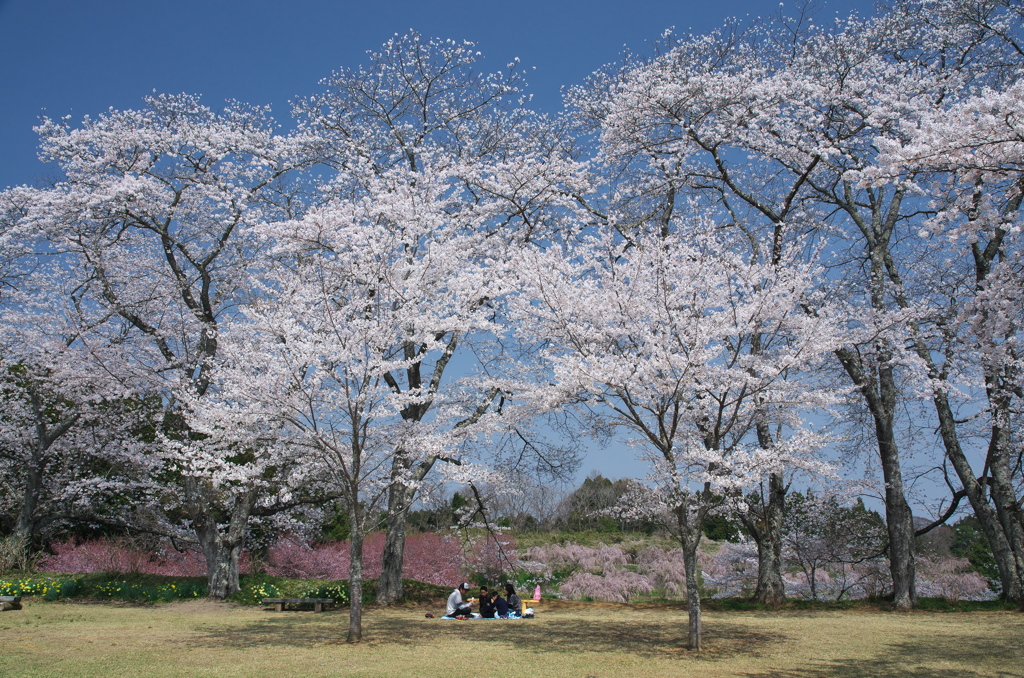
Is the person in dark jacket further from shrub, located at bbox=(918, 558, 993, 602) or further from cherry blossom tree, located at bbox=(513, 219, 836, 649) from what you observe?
shrub, located at bbox=(918, 558, 993, 602)

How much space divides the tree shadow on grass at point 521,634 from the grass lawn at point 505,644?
0.08 feet

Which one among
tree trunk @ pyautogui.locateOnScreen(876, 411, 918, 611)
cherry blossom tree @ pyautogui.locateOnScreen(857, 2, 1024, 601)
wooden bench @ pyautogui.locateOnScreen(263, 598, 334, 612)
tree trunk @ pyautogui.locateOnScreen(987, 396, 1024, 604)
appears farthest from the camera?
tree trunk @ pyautogui.locateOnScreen(876, 411, 918, 611)

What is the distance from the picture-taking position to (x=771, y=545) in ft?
40.1

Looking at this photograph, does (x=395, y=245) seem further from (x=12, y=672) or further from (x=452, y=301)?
(x=12, y=672)

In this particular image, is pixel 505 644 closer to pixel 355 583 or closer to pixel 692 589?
pixel 355 583

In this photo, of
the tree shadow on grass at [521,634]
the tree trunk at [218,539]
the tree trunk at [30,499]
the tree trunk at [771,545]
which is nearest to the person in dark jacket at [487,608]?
the tree shadow on grass at [521,634]

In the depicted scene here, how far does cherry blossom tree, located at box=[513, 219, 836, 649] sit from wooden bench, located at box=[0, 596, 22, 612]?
29.4 feet

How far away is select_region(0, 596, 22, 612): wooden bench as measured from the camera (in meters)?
9.98

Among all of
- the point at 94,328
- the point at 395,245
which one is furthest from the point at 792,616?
Result: the point at 94,328

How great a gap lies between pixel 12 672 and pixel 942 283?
1450cm

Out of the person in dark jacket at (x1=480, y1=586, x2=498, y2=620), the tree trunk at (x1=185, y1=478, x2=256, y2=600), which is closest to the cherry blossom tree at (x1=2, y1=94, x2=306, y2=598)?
the tree trunk at (x1=185, y1=478, x2=256, y2=600)

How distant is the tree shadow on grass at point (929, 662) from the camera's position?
5.90 meters

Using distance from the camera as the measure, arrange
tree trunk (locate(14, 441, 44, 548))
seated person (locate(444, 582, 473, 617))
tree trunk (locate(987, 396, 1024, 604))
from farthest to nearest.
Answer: tree trunk (locate(14, 441, 44, 548)), tree trunk (locate(987, 396, 1024, 604)), seated person (locate(444, 582, 473, 617))

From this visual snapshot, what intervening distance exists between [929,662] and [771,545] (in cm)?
591
